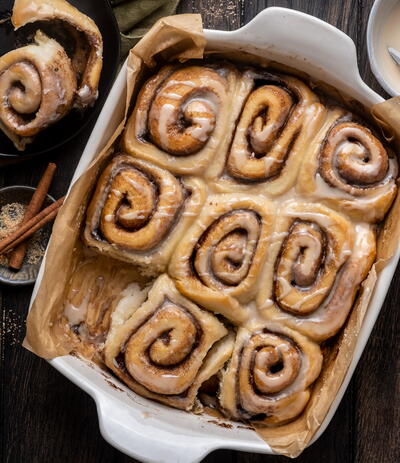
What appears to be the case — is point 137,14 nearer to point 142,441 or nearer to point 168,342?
point 168,342

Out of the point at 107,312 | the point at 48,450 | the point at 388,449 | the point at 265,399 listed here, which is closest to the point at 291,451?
the point at 265,399

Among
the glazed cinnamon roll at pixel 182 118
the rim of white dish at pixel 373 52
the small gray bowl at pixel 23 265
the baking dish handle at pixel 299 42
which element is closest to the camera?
the baking dish handle at pixel 299 42

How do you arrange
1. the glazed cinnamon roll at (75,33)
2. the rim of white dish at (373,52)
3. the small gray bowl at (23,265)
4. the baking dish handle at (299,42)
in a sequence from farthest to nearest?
the small gray bowl at (23,265)
the rim of white dish at (373,52)
the glazed cinnamon roll at (75,33)
the baking dish handle at (299,42)

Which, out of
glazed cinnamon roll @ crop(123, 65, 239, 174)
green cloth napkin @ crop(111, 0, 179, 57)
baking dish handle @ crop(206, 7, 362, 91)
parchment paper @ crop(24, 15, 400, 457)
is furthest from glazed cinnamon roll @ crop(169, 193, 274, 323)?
green cloth napkin @ crop(111, 0, 179, 57)

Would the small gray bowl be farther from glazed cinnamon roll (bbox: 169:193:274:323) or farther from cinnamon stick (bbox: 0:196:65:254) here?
glazed cinnamon roll (bbox: 169:193:274:323)

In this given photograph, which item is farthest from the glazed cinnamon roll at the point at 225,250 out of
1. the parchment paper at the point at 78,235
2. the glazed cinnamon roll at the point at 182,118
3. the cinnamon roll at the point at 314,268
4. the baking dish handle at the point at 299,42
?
the baking dish handle at the point at 299,42

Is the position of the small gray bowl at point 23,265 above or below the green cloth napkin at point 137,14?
below

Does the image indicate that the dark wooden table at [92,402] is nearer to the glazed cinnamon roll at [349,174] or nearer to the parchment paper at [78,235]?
the parchment paper at [78,235]
